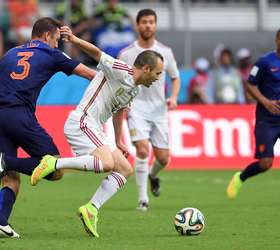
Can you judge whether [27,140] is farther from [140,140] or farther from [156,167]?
[156,167]

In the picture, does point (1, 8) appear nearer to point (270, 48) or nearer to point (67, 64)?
point (270, 48)

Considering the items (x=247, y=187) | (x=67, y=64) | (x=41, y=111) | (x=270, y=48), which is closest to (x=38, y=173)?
(x=67, y=64)

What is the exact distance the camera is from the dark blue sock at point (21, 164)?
1049 centimetres

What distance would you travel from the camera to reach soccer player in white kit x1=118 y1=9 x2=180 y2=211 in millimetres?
14430

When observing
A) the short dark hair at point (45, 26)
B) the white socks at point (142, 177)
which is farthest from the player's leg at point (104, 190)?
the white socks at point (142, 177)

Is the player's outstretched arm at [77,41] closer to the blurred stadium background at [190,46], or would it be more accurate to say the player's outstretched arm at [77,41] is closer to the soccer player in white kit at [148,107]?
the soccer player in white kit at [148,107]

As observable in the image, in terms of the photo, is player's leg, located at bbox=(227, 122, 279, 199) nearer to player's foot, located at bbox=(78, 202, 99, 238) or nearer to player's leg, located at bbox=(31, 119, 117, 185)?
player's leg, located at bbox=(31, 119, 117, 185)

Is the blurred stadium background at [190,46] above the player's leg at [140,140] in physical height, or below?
below

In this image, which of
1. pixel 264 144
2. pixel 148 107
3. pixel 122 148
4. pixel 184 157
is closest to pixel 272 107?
pixel 264 144

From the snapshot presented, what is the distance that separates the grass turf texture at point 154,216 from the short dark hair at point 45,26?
211 cm

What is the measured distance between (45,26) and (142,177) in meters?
4.14

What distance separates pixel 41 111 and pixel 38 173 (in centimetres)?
1065

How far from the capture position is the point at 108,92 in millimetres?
11141

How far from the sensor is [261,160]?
1490 centimetres
